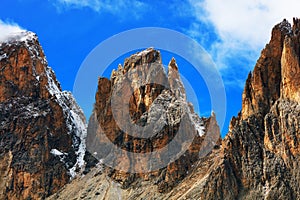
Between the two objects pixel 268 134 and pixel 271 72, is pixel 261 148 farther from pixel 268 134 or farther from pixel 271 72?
pixel 271 72

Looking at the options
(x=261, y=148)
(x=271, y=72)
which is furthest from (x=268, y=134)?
(x=271, y=72)

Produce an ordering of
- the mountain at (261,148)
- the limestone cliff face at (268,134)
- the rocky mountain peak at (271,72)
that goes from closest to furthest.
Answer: the limestone cliff face at (268,134) < the mountain at (261,148) < the rocky mountain peak at (271,72)

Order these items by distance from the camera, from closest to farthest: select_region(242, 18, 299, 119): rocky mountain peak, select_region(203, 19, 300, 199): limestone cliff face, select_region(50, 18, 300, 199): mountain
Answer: select_region(203, 19, 300, 199): limestone cliff face
select_region(50, 18, 300, 199): mountain
select_region(242, 18, 299, 119): rocky mountain peak

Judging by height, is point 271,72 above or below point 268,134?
above

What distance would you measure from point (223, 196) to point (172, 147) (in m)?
54.7

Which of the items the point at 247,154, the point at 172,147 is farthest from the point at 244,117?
the point at 172,147

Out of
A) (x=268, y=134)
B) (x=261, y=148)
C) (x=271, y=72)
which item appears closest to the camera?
(x=268, y=134)

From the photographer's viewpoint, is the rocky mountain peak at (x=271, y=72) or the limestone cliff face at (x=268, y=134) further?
the rocky mountain peak at (x=271, y=72)

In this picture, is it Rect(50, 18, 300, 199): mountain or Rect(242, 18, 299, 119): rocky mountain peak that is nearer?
Rect(50, 18, 300, 199): mountain

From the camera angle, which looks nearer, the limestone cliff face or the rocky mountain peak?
the limestone cliff face

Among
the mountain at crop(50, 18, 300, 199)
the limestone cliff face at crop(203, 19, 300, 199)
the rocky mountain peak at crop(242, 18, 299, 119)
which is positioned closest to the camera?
the limestone cliff face at crop(203, 19, 300, 199)

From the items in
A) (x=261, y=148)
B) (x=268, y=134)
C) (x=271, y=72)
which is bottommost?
(x=261, y=148)

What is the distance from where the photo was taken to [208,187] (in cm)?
14425

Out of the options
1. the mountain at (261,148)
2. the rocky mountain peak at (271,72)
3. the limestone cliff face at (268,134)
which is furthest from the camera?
the rocky mountain peak at (271,72)
